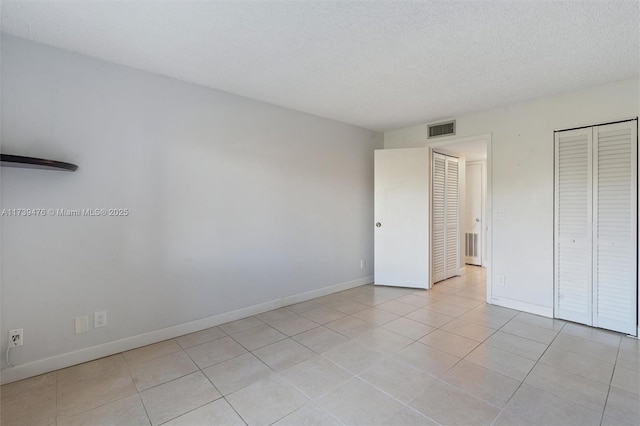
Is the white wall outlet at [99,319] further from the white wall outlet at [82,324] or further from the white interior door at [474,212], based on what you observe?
the white interior door at [474,212]

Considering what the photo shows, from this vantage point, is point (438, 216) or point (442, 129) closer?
point (442, 129)

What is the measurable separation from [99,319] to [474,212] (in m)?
6.21

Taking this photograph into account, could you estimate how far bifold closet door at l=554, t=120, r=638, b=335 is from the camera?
9.04 ft

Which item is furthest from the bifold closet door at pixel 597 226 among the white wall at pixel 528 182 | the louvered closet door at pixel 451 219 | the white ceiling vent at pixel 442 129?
the louvered closet door at pixel 451 219

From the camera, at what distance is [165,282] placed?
271cm

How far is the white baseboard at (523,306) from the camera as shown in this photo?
326 cm

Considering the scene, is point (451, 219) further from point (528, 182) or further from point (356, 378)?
point (356, 378)

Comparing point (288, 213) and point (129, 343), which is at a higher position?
point (288, 213)

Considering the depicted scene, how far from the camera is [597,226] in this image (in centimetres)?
292

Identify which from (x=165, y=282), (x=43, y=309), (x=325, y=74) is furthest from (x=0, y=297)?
(x=325, y=74)

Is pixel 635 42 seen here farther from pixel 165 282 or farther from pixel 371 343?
pixel 165 282

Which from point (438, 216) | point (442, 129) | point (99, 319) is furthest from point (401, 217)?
point (99, 319)

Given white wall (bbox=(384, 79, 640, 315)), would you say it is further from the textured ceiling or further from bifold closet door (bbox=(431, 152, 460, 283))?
bifold closet door (bbox=(431, 152, 460, 283))

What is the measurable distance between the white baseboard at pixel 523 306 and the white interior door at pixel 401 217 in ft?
2.97
